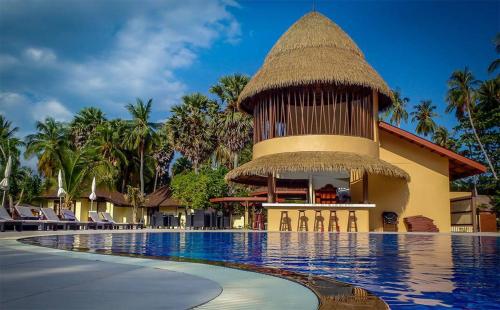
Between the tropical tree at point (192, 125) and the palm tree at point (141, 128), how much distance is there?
3389mm

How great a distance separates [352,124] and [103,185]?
23410 millimetres

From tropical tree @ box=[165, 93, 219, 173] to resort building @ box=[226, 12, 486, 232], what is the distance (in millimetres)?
15134

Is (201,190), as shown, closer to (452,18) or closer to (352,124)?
(352,124)

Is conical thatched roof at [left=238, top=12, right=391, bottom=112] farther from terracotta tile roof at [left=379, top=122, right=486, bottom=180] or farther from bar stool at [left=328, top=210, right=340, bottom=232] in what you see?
bar stool at [left=328, top=210, right=340, bottom=232]

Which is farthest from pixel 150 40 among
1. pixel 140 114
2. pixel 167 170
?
pixel 167 170

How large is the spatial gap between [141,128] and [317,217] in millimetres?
25292

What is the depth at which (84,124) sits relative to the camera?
44.4 m

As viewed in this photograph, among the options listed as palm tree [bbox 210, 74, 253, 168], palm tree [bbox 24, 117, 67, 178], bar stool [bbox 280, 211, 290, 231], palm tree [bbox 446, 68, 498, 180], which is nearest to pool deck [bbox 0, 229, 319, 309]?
bar stool [bbox 280, 211, 290, 231]

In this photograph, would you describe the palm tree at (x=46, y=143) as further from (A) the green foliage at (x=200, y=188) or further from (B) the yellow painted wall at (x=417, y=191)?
(B) the yellow painted wall at (x=417, y=191)

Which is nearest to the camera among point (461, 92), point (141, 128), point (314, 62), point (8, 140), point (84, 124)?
point (314, 62)

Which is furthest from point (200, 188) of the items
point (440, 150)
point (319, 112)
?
point (440, 150)

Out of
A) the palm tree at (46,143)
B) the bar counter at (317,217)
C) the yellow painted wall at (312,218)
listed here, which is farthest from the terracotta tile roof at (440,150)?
the palm tree at (46,143)

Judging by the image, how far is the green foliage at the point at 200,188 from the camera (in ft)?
98.3

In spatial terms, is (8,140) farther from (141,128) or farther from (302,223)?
(302,223)
